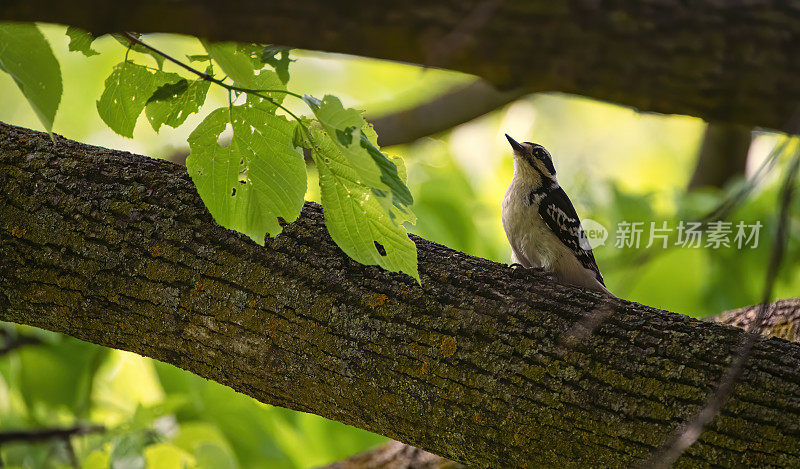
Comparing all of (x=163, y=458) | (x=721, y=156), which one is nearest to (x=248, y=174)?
(x=163, y=458)

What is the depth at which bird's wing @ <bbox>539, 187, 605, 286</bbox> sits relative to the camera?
161 inches

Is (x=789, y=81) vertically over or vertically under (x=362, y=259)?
over

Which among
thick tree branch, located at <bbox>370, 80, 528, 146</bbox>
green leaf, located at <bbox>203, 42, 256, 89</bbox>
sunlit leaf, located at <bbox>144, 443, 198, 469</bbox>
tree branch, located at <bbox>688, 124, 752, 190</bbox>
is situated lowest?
sunlit leaf, located at <bbox>144, 443, 198, 469</bbox>

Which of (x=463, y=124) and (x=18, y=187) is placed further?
(x=463, y=124)

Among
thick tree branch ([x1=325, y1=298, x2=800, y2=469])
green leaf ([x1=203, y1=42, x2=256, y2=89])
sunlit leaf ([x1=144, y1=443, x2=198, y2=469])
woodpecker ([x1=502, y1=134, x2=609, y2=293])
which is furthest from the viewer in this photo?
woodpecker ([x1=502, y1=134, x2=609, y2=293])

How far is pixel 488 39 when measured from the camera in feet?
4.85

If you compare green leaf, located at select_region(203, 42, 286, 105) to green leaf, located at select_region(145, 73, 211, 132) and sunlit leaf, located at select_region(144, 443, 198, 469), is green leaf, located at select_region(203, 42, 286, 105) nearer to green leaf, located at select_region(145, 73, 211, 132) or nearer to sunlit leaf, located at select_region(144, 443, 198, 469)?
green leaf, located at select_region(145, 73, 211, 132)

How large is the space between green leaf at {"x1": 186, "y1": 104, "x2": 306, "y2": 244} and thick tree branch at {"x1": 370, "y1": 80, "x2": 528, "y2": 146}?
439 centimetres

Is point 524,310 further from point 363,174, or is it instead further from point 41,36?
point 41,36

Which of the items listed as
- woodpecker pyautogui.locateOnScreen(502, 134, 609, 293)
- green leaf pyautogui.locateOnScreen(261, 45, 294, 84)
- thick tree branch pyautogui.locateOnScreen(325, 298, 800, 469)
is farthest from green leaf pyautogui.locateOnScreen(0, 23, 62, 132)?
woodpecker pyautogui.locateOnScreen(502, 134, 609, 293)

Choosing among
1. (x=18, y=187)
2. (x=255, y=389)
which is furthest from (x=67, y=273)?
(x=255, y=389)

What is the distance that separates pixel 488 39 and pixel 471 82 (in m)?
5.87

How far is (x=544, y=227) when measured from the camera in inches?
164

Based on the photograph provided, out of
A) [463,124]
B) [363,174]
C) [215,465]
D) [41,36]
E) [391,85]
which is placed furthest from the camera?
[391,85]
